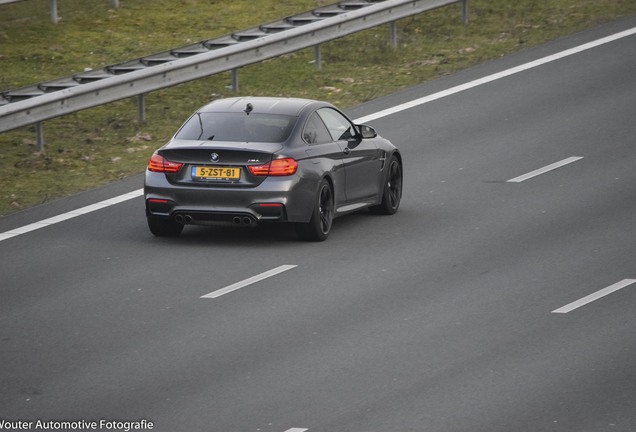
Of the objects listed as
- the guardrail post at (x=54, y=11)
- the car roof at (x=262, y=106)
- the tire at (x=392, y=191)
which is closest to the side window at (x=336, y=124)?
the car roof at (x=262, y=106)

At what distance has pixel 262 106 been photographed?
17.1 metres

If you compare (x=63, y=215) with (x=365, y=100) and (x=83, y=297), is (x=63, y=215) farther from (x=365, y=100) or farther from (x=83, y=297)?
(x=365, y=100)

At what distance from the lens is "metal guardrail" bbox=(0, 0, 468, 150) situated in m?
20.9

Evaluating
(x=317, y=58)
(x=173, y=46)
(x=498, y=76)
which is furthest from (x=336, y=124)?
(x=173, y=46)

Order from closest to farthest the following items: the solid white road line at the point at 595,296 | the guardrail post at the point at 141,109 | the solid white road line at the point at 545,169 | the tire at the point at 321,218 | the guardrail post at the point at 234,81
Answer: the solid white road line at the point at 595,296 → the tire at the point at 321,218 → the solid white road line at the point at 545,169 → the guardrail post at the point at 141,109 → the guardrail post at the point at 234,81

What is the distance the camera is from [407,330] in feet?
42.1

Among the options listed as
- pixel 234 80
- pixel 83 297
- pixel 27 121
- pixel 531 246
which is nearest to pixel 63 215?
pixel 27 121

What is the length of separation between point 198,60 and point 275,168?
761 cm

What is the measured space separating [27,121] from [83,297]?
666 centimetres

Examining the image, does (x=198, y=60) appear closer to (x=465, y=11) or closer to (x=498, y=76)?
(x=498, y=76)

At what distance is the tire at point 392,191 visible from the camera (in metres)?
18.1

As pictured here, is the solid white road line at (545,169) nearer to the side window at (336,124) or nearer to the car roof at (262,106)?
the side window at (336,124)

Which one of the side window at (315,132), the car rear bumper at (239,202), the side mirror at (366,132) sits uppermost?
the side window at (315,132)

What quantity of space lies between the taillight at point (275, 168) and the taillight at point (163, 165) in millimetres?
763
